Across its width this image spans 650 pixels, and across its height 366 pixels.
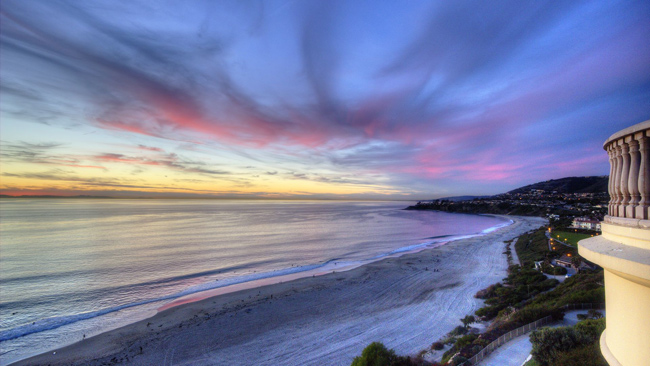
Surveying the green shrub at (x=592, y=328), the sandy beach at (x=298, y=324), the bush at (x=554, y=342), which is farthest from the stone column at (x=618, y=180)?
the sandy beach at (x=298, y=324)

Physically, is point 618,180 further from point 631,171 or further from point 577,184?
point 577,184

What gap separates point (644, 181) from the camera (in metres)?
2.42

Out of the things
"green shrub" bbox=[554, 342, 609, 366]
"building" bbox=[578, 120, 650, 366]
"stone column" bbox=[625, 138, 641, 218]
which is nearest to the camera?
"building" bbox=[578, 120, 650, 366]

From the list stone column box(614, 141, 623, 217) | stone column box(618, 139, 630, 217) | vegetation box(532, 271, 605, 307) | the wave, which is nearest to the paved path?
vegetation box(532, 271, 605, 307)

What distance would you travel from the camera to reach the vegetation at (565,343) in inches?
299

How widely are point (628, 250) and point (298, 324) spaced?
16183 mm

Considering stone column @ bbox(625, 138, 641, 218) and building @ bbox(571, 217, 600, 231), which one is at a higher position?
stone column @ bbox(625, 138, 641, 218)

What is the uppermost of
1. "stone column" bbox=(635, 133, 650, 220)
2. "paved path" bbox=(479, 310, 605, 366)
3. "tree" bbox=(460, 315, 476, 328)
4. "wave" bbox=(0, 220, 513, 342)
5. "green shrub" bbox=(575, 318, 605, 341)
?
"stone column" bbox=(635, 133, 650, 220)

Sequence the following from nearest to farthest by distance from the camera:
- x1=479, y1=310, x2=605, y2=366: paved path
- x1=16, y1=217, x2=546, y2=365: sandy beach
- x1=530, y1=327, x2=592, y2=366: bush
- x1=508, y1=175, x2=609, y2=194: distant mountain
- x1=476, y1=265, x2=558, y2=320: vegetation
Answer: x1=530, y1=327, x2=592, y2=366: bush, x1=479, y1=310, x2=605, y2=366: paved path, x1=16, y1=217, x2=546, y2=365: sandy beach, x1=476, y1=265, x2=558, y2=320: vegetation, x1=508, y1=175, x2=609, y2=194: distant mountain

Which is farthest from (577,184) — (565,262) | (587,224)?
(565,262)

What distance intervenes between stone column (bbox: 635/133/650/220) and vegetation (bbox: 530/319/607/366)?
24.8 feet

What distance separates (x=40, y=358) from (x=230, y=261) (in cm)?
1895

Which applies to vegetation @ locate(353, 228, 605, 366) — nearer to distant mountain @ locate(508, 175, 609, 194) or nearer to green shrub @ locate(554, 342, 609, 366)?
green shrub @ locate(554, 342, 609, 366)

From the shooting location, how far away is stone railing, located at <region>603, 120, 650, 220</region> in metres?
2.40
